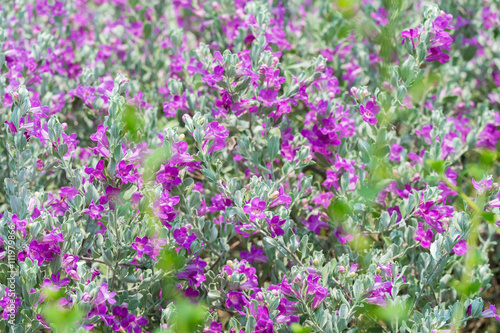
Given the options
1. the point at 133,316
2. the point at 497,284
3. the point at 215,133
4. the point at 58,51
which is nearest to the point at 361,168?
the point at 215,133

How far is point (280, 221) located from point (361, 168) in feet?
1.74

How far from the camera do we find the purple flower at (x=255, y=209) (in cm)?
197

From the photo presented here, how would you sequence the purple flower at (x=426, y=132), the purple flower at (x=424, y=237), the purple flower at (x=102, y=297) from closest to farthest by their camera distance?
1. the purple flower at (x=102, y=297)
2. the purple flower at (x=424, y=237)
3. the purple flower at (x=426, y=132)

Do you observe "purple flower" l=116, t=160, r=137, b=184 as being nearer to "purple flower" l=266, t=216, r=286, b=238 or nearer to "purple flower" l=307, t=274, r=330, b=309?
"purple flower" l=266, t=216, r=286, b=238

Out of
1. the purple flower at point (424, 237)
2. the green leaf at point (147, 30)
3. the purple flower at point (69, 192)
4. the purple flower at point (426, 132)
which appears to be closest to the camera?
the purple flower at point (69, 192)

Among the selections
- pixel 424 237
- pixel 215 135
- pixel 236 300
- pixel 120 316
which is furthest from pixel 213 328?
pixel 424 237

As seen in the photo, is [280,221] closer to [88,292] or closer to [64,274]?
[88,292]

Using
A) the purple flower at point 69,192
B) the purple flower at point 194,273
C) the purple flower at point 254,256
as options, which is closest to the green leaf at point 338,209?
the purple flower at point 254,256

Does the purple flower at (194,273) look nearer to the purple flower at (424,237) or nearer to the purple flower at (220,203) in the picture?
the purple flower at (220,203)

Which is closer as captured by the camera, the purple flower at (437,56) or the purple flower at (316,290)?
the purple flower at (316,290)

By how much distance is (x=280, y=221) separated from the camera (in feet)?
6.83

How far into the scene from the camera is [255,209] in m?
2.02

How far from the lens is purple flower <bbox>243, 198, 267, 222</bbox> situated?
6.46 ft

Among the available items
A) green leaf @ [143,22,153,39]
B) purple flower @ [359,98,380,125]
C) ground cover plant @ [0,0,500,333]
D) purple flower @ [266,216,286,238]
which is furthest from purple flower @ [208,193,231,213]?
green leaf @ [143,22,153,39]
